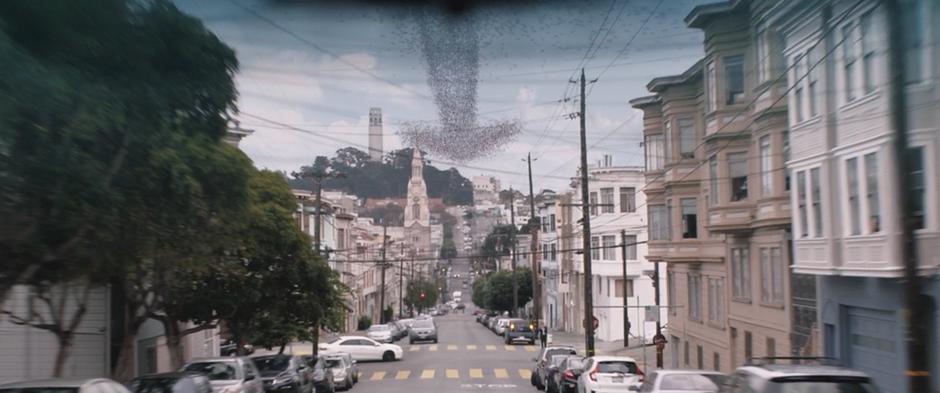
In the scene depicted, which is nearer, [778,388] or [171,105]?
[778,388]

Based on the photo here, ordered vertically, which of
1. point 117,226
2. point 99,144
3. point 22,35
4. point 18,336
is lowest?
point 18,336

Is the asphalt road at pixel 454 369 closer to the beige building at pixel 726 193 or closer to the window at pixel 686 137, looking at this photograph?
the beige building at pixel 726 193

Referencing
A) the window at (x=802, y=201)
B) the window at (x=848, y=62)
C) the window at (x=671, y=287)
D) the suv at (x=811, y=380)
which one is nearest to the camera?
the suv at (x=811, y=380)

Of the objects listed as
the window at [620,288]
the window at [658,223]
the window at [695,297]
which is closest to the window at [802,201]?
the window at [695,297]

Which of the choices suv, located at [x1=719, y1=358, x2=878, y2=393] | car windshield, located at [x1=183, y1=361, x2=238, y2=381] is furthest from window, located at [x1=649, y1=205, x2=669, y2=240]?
suv, located at [x1=719, y1=358, x2=878, y2=393]

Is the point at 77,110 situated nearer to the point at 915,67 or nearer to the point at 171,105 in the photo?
the point at 171,105

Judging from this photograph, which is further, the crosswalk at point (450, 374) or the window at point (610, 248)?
the window at point (610, 248)

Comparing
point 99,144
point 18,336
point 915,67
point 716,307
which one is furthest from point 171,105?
point 716,307

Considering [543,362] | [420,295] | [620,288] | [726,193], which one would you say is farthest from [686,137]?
[420,295]
